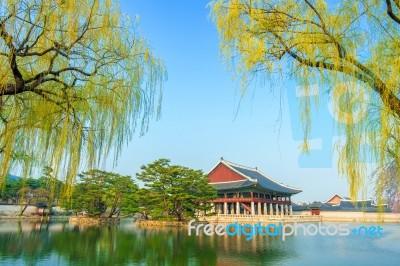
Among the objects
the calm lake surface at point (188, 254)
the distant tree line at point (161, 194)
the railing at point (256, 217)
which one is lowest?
the calm lake surface at point (188, 254)

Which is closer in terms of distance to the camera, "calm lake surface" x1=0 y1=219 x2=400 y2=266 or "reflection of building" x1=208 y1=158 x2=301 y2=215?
"calm lake surface" x1=0 y1=219 x2=400 y2=266

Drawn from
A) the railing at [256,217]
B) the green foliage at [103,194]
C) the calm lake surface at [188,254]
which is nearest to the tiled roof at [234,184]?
the railing at [256,217]

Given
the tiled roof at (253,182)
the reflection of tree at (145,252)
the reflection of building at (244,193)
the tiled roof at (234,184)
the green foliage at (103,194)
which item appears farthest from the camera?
the tiled roof at (253,182)

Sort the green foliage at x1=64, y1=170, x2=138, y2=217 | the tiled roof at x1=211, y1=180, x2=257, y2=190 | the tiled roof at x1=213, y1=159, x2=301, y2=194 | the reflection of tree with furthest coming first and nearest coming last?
the tiled roof at x1=213, y1=159, x2=301, y2=194 < the tiled roof at x1=211, y1=180, x2=257, y2=190 < the green foliage at x1=64, y1=170, x2=138, y2=217 < the reflection of tree

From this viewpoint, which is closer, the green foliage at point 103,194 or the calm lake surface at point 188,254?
the calm lake surface at point 188,254

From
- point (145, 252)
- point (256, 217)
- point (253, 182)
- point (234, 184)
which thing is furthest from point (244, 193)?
point (145, 252)

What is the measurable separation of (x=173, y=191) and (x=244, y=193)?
37.1 feet

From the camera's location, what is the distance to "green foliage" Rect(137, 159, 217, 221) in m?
29.3

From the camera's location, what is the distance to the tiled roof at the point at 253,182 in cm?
3656

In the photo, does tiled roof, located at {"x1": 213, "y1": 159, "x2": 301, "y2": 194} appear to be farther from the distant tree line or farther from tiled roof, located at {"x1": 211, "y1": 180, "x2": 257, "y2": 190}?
the distant tree line

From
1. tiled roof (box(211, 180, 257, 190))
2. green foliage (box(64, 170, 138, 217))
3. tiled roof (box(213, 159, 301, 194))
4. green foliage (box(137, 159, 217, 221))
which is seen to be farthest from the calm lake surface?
tiled roof (box(213, 159, 301, 194))

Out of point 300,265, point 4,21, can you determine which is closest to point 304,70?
point 4,21

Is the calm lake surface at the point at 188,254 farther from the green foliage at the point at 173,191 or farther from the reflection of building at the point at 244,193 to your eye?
the reflection of building at the point at 244,193

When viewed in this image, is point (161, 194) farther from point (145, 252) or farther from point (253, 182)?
point (145, 252)
